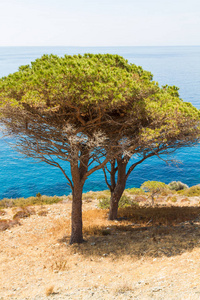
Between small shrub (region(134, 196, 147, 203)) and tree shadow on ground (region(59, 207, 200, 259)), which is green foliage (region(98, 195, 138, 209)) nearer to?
tree shadow on ground (region(59, 207, 200, 259))

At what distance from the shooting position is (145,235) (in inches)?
535

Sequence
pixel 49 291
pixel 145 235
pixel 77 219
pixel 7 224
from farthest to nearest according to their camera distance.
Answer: pixel 7 224, pixel 77 219, pixel 145 235, pixel 49 291

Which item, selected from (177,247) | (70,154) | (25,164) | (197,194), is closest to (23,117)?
(70,154)

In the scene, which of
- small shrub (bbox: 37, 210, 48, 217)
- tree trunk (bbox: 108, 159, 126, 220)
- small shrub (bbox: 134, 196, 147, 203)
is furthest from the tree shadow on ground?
small shrub (bbox: 134, 196, 147, 203)

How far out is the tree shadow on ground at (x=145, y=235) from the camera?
37.1 feet

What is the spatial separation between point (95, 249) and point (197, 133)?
7.97 m

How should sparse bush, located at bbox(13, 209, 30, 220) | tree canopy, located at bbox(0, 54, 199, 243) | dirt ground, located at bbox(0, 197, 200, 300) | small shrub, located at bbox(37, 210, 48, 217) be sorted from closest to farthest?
1. dirt ground, located at bbox(0, 197, 200, 300)
2. tree canopy, located at bbox(0, 54, 199, 243)
3. sparse bush, located at bbox(13, 209, 30, 220)
4. small shrub, located at bbox(37, 210, 48, 217)

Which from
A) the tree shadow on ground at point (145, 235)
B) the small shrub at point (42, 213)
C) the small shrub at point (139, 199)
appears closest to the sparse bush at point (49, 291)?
the tree shadow on ground at point (145, 235)

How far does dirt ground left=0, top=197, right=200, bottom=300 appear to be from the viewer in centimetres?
805

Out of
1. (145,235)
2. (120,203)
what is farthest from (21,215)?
(145,235)

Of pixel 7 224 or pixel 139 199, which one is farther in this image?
pixel 139 199

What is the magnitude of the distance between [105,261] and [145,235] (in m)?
3.25

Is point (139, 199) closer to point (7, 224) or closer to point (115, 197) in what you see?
point (115, 197)

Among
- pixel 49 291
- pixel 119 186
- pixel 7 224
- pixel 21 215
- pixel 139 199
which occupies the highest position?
pixel 119 186
